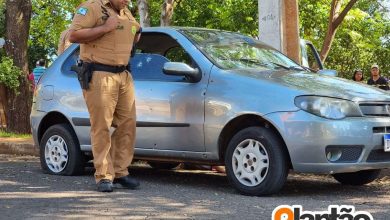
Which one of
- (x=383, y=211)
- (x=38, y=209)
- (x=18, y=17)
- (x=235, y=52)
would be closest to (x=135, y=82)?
(x=235, y=52)

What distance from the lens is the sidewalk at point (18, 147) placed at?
407 inches

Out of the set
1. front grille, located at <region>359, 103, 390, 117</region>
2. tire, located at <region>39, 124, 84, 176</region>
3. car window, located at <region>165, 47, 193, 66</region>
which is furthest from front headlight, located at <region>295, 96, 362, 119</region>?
tire, located at <region>39, 124, 84, 176</region>

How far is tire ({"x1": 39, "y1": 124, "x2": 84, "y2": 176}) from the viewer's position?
7.44 m

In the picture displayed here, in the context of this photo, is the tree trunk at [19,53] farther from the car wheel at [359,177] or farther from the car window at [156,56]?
the car wheel at [359,177]

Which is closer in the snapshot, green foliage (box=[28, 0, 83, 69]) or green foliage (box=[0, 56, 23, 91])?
green foliage (box=[0, 56, 23, 91])

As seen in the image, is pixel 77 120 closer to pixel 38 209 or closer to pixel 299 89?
pixel 38 209

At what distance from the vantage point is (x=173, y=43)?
7234 millimetres

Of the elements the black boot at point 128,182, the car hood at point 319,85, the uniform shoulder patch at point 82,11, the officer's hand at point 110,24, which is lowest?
the black boot at point 128,182

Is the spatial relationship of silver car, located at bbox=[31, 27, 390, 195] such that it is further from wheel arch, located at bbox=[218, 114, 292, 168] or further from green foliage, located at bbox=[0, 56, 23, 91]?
green foliage, located at bbox=[0, 56, 23, 91]

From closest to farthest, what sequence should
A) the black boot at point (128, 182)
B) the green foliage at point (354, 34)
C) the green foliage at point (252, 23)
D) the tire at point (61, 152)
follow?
the black boot at point (128, 182), the tire at point (61, 152), the green foliage at point (252, 23), the green foliage at point (354, 34)

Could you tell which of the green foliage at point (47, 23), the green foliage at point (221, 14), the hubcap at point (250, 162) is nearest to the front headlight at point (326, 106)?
the hubcap at point (250, 162)

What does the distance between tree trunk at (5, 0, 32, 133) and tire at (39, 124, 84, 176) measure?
258 inches

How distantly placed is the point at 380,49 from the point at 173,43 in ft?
89.2

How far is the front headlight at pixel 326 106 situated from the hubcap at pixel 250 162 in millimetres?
530
